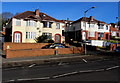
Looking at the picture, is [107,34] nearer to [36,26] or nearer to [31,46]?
[36,26]

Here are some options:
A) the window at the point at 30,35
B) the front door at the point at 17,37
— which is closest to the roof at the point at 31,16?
the window at the point at 30,35

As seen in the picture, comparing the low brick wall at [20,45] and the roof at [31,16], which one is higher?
the roof at [31,16]

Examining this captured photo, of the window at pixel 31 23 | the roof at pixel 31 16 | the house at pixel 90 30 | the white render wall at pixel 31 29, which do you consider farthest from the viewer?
the house at pixel 90 30

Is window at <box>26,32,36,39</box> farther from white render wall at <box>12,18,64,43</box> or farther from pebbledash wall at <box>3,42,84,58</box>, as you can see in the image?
pebbledash wall at <box>3,42,84,58</box>

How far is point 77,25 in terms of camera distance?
1650 inches

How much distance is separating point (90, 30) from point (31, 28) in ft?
66.1

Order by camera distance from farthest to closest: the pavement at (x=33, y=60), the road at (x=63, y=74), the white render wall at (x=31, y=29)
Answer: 1. the white render wall at (x=31, y=29)
2. the pavement at (x=33, y=60)
3. the road at (x=63, y=74)

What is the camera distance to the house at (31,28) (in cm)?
2908

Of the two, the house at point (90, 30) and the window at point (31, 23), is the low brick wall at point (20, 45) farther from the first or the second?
the house at point (90, 30)

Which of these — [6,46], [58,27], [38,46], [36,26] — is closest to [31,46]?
[38,46]

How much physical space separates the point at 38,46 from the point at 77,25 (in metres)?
19.9

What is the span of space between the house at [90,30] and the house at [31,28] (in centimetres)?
933

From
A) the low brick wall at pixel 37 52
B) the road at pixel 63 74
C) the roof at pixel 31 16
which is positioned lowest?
the road at pixel 63 74

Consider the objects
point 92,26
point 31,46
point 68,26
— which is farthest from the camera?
point 68,26
